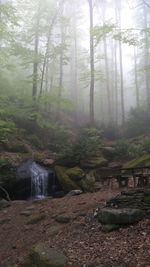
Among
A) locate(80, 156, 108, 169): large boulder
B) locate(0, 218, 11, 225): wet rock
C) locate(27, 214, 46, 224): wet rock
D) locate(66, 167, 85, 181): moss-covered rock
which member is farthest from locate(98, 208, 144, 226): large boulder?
locate(80, 156, 108, 169): large boulder

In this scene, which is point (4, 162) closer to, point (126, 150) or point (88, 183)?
point (88, 183)

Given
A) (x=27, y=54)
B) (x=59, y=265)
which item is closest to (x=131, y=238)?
(x=59, y=265)

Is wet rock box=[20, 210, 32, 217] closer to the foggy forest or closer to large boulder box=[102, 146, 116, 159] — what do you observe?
the foggy forest

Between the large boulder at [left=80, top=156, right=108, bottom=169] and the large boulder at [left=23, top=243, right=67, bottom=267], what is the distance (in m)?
7.01

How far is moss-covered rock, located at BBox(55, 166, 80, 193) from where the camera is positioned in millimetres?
11297

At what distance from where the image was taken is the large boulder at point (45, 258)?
16.5ft

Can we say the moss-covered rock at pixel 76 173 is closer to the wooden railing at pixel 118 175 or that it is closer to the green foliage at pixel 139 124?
the wooden railing at pixel 118 175

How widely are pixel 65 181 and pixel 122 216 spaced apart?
19.0 feet

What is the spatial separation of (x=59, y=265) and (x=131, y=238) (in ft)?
4.68

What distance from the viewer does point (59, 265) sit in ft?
16.2

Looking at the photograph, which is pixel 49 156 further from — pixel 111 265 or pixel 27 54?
pixel 111 265

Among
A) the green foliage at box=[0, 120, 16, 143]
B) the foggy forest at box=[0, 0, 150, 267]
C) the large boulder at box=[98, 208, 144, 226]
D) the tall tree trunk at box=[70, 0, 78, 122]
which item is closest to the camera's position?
the foggy forest at box=[0, 0, 150, 267]

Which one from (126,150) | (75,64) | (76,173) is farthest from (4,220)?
(75,64)

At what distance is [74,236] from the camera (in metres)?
6.16
